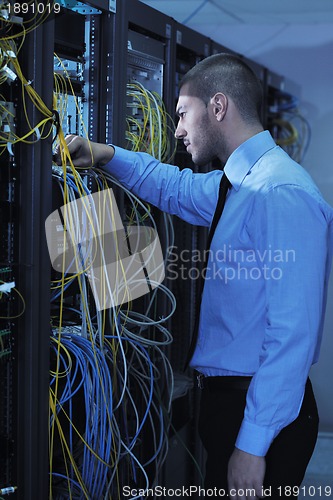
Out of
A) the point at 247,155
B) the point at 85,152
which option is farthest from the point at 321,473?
the point at 85,152

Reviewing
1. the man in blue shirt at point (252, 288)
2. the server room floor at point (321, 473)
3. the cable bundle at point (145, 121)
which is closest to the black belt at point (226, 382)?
the man in blue shirt at point (252, 288)

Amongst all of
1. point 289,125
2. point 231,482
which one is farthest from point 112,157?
point 289,125

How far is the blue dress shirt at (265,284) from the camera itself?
1.55 metres

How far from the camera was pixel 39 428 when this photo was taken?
1.75 metres

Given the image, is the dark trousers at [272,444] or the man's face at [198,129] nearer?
the dark trousers at [272,444]

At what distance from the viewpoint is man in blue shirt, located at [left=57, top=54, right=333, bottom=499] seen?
5.11ft

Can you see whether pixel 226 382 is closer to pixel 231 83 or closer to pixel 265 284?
pixel 265 284

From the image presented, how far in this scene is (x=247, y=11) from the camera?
14.6ft

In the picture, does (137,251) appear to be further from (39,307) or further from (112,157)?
(39,307)

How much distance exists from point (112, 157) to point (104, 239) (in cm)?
25

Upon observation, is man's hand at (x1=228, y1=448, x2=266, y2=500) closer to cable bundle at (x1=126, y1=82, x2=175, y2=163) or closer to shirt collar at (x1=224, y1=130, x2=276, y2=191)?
shirt collar at (x1=224, y1=130, x2=276, y2=191)

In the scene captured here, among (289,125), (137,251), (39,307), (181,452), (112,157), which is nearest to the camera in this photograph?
(39,307)

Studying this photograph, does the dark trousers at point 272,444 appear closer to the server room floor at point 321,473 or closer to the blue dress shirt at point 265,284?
the blue dress shirt at point 265,284

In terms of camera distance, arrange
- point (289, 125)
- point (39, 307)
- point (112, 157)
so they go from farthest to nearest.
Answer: point (289, 125), point (112, 157), point (39, 307)
